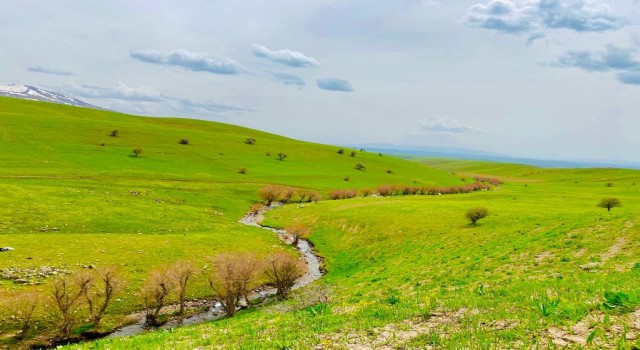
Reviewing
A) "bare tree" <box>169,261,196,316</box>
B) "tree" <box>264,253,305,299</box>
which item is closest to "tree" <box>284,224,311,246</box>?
"tree" <box>264,253,305,299</box>

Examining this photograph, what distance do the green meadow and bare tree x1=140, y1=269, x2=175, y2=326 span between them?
169cm

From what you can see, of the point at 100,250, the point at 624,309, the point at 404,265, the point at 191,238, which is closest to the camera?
the point at 624,309

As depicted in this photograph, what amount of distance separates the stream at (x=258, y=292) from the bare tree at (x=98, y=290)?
8.30ft

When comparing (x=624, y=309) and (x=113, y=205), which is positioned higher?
(x=624, y=309)

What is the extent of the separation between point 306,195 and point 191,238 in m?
55.1

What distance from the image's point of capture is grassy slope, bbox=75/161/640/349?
1077 cm

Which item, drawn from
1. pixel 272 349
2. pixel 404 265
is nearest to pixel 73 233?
pixel 404 265

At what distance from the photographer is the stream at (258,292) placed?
3225cm

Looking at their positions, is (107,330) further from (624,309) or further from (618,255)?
(618,255)

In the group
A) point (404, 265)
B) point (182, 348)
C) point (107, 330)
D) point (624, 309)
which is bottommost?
point (107, 330)

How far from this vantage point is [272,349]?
12383 millimetres

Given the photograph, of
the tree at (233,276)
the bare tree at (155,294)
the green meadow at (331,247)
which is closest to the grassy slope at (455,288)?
the green meadow at (331,247)

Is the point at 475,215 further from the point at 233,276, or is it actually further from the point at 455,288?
the point at 233,276

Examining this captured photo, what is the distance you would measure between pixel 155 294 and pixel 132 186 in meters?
62.2
